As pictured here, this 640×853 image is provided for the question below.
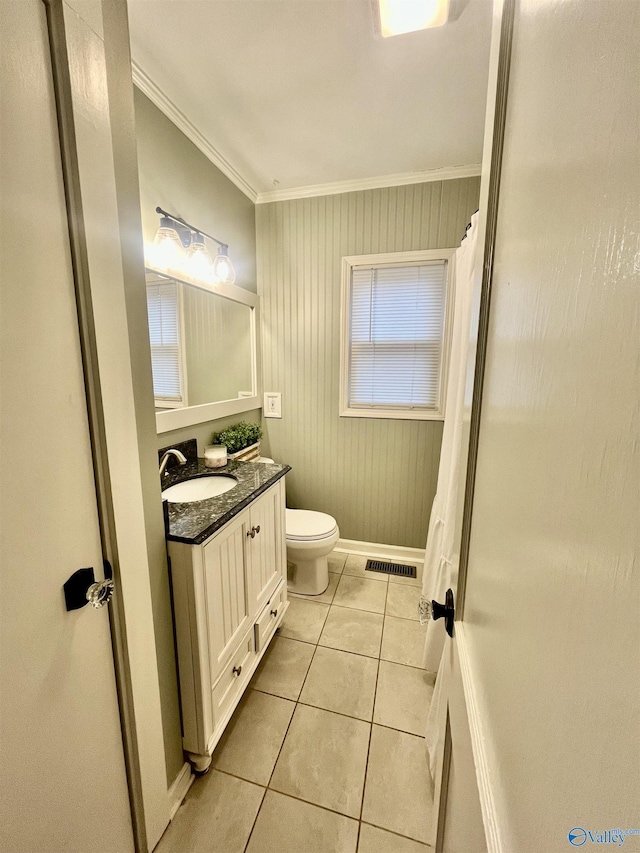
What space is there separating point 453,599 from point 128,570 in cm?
81

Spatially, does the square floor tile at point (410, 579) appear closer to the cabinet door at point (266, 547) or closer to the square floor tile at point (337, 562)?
the square floor tile at point (337, 562)

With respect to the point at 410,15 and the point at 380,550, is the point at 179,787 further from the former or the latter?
the point at 410,15

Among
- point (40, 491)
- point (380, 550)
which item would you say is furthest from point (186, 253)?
point (380, 550)

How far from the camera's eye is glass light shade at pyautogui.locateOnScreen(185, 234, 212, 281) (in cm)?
173

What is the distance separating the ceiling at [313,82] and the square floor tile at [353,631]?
2.71 metres

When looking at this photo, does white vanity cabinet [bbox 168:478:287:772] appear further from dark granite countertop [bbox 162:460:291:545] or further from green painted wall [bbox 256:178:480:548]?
green painted wall [bbox 256:178:480:548]

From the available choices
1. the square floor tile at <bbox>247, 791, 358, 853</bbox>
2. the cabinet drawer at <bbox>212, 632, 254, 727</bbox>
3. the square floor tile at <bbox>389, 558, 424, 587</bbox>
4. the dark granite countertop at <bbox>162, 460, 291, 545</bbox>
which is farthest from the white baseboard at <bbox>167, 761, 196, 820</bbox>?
the square floor tile at <bbox>389, 558, 424, 587</bbox>

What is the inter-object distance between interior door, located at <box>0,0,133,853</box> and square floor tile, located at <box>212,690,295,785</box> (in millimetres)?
612

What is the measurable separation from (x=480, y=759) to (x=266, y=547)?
1.25m

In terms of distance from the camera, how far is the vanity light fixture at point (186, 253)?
1.53 metres

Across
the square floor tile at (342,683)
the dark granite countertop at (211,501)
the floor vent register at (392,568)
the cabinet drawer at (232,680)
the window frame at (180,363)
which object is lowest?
the square floor tile at (342,683)

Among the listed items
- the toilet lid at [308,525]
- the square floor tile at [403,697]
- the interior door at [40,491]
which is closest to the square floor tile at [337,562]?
the toilet lid at [308,525]

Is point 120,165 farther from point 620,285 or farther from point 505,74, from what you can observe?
point 620,285

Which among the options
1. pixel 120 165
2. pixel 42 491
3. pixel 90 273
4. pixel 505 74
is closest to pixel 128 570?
pixel 42 491
